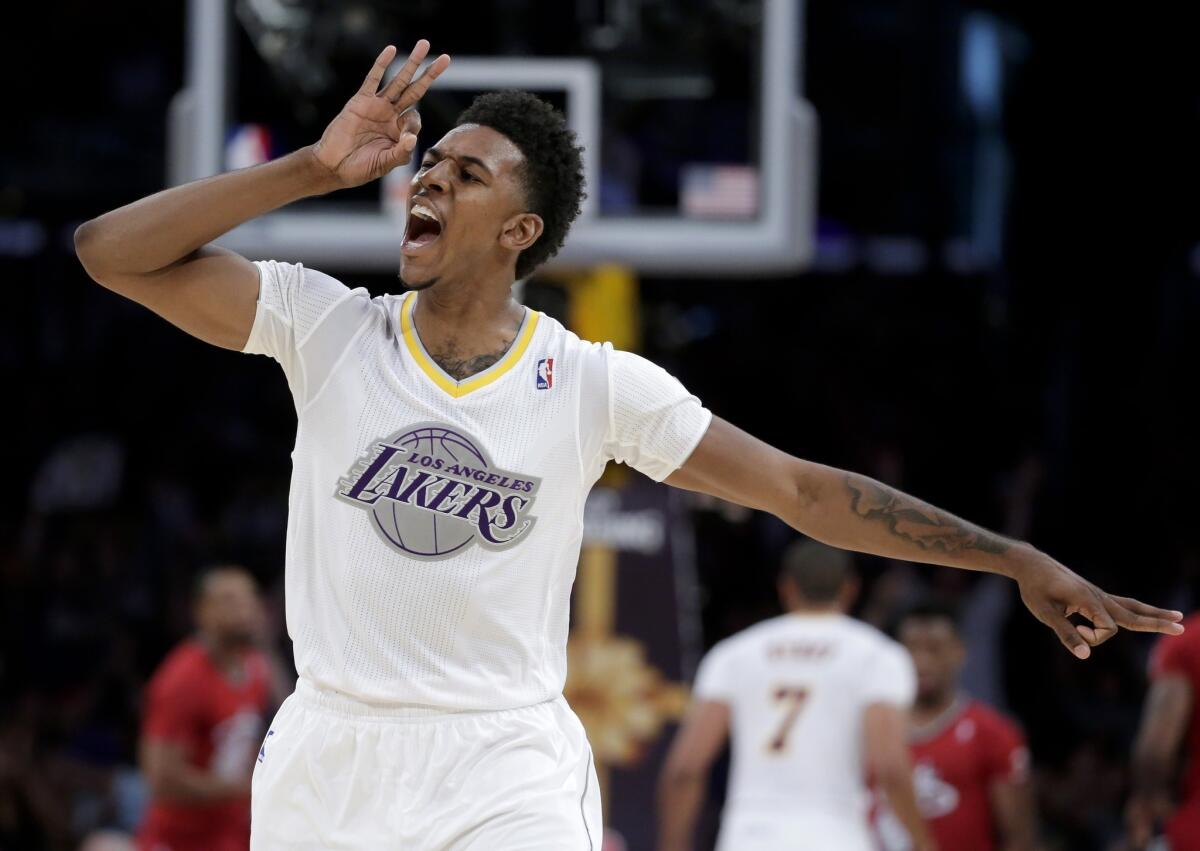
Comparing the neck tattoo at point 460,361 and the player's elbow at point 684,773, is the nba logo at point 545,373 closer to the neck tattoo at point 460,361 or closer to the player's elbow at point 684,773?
the neck tattoo at point 460,361

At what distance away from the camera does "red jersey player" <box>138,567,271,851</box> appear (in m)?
8.41

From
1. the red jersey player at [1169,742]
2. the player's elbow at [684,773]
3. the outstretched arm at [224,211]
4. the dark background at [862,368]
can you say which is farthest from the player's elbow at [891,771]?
the dark background at [862,368]

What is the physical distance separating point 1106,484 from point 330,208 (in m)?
7.44

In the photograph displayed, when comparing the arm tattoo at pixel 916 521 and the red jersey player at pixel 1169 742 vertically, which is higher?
the arm tattoo at pixel 916 521

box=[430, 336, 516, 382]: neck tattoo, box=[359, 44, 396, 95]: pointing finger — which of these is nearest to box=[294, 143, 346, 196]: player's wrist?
box=[359, 44, 396, 95]: pointing finger

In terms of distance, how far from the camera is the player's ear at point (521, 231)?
13.2 ft

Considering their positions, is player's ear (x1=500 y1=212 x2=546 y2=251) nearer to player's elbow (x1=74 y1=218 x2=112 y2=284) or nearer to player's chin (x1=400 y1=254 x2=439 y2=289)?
player's chin (x1=400 y1=254 x2=439 y2=289)

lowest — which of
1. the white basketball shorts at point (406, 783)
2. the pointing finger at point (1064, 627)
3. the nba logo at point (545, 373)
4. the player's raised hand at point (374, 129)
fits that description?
the white basketball shorts at point (406, 783)

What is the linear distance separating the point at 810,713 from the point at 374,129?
3.99 meters

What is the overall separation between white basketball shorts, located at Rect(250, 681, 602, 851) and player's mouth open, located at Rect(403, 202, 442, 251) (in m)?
0.93

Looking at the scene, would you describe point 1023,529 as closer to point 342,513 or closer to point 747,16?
point 747,16

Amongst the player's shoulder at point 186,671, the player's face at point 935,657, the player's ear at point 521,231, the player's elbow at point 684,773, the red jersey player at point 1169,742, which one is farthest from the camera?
the player's shoulder at point 186,671

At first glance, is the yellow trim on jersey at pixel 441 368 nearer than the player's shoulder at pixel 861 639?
Yes

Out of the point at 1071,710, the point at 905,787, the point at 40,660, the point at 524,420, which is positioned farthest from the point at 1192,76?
the point at 524,420
